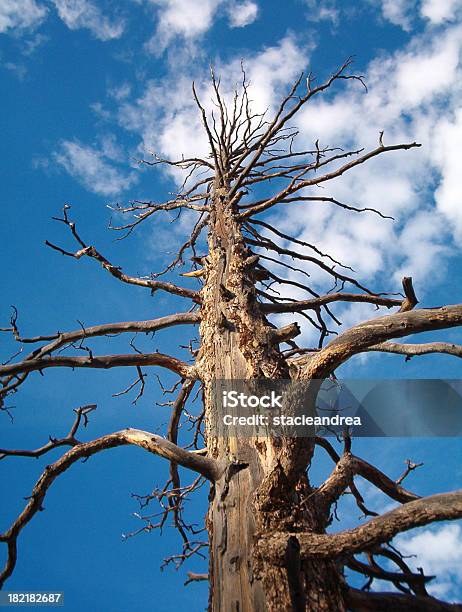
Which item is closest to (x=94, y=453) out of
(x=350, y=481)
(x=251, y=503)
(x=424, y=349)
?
(x=251, y=503)

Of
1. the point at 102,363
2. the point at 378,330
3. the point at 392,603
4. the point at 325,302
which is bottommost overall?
the point at 392,603

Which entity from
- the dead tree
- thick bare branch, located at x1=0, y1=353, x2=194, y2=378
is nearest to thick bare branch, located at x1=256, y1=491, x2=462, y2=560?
the dead tree

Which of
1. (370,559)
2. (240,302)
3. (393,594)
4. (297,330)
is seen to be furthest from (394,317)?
(370,559)

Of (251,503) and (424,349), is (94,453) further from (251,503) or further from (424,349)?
(424,349)

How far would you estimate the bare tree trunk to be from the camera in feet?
6.30

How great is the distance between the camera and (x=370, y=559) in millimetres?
2938

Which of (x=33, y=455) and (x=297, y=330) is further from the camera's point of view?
(x=33, y=455)

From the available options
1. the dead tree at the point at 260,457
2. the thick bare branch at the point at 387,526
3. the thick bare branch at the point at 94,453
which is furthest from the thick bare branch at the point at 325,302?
the thick bare branch at the point at 387,526

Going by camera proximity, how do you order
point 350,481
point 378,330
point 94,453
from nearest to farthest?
point 378,330 → point 350,481 → point 94,453

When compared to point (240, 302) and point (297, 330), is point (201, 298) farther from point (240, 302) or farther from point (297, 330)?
point (297, 330)

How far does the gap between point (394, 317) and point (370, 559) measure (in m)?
1.66

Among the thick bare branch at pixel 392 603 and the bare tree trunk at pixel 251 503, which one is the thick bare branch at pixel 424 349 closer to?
the bare tree trunk at pixel 251 503

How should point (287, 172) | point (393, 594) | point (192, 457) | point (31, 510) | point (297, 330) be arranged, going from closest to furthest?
point (393, 594)
point (192, 457)
point (297, 330)
point (31, 510)
point (287, 172)

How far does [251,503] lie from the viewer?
2199 millimetres
